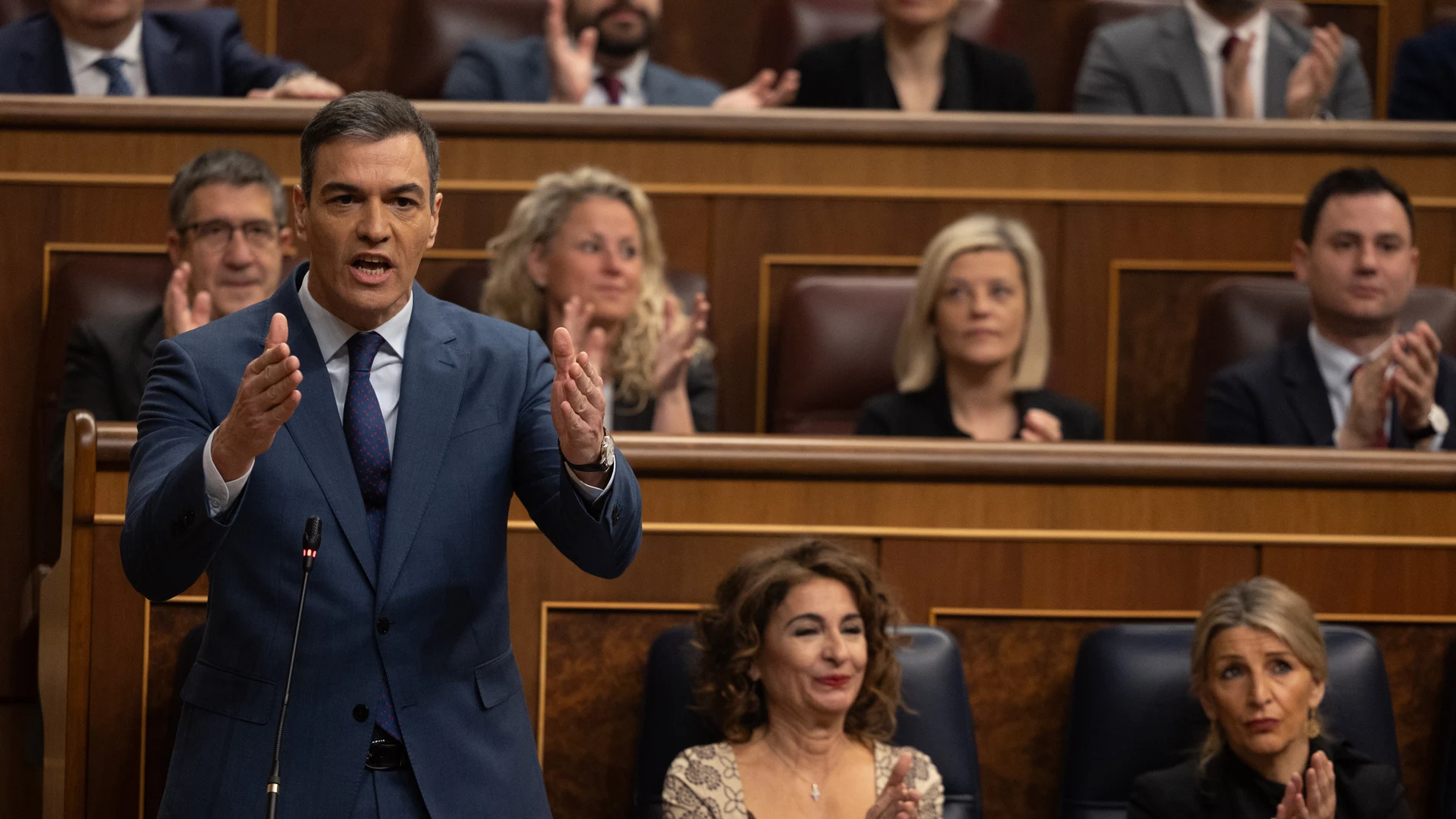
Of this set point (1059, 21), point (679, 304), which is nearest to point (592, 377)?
point (679, 304)

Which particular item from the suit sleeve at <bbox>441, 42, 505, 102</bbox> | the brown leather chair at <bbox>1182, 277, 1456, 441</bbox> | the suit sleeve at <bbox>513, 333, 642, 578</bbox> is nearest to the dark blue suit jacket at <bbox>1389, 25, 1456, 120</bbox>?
the brown leather chair at <bbox>1182, 277, 1456, 441</bbox>

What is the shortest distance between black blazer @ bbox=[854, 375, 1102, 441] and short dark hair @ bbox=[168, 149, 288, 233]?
644 mm

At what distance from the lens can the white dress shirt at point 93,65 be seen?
2.05m

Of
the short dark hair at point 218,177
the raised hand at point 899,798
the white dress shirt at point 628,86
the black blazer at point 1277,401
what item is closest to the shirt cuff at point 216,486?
the raised hand at point 899,798

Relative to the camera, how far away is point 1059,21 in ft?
8.82

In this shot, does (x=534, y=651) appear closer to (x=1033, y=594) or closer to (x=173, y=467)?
(x=1033, y=594)

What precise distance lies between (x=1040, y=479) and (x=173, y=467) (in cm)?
76

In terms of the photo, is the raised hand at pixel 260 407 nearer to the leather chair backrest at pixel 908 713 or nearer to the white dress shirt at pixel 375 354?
the white dress shirt at pixel 375 354

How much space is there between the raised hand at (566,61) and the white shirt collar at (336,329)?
4.01 ft

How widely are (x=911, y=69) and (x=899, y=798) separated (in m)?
1.26

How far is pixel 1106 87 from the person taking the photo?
222 cm

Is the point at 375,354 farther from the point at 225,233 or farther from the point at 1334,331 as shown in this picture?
the point at 1334,331

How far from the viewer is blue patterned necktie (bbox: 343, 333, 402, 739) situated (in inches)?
34.5

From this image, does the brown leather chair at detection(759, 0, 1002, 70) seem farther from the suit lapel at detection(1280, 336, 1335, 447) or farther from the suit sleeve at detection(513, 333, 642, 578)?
the suit sleeve at detection(513, 333, 642, 578)
